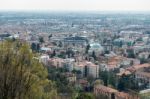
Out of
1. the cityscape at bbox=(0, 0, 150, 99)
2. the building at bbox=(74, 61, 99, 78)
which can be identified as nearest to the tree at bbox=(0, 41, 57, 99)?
the cityscape at bbox=(0, 0, 150, 99)

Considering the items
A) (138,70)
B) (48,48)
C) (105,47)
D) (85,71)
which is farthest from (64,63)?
(105,47)

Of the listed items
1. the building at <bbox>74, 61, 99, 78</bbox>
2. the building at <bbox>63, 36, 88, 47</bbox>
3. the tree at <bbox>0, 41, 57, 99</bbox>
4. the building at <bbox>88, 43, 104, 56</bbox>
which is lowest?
the building at <bbox>63, 36, 88, 47</bbox>

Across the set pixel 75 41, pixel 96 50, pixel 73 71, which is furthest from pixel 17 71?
pixel 75 41

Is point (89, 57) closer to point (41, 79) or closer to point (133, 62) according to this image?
point (133, 62)

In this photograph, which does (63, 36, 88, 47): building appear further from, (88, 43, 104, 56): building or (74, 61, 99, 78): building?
(74, 61, 99, 78): building

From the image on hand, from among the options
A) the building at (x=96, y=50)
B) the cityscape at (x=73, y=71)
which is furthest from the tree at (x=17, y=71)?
the building at (x=96, y=50)

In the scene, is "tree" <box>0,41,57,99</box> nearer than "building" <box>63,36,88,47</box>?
Yes

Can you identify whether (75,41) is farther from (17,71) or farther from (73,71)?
(17,71)

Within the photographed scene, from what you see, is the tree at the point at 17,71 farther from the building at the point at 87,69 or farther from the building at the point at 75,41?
the building at the point at 75,41
